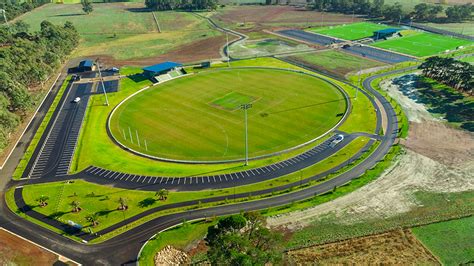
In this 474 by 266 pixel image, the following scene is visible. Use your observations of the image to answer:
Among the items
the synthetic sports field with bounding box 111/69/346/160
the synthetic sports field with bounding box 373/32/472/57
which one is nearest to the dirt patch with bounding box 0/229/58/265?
the synthetic sports field with bounding box 111/69/346/160

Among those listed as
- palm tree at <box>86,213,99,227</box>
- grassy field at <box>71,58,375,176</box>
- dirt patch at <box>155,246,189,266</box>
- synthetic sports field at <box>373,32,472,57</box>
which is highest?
synthetic sports field at <box>373,32,472,57</box>

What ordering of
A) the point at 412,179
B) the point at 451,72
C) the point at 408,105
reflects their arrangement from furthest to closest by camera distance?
1. the point at 451,72
2. the point at 408,105
3. the point at 412,179

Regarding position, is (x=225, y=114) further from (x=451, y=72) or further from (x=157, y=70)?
(x=451, y=72)

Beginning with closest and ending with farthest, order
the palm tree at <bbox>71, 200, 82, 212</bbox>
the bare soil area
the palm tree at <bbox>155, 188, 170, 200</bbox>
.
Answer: the bare soil area < the palm tree at <bbox>71, 200, 82, 212</bbox> < the palm tree at <bbox>155, 188, 170, 200</bbox>

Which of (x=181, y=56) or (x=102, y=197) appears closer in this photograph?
(x=102, y=197)

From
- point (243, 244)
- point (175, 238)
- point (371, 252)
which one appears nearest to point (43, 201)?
point (175, 238)

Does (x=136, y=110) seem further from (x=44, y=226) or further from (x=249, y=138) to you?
(x=44, y=226)

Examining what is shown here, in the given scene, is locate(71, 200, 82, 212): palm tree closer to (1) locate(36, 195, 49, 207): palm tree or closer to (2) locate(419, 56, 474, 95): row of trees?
(1) locate(36, 195, 49, 207): palm tree
